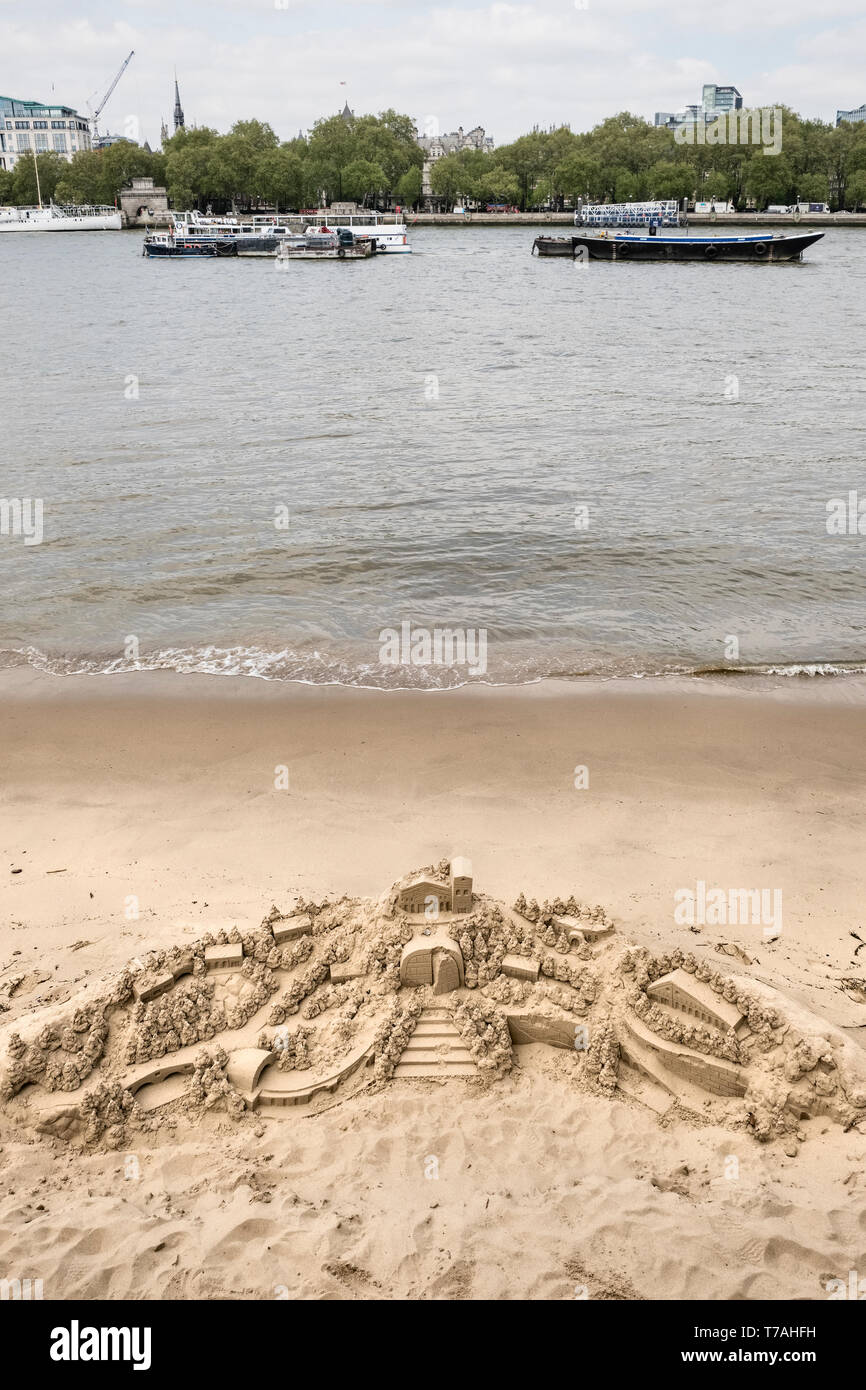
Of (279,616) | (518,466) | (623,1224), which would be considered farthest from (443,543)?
(623,1224)

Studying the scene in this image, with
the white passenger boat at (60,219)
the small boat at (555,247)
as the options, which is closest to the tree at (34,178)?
the white passenger boat at (60,219)

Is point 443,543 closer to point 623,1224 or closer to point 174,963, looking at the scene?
point 174,963

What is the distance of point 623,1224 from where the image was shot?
4.92 meters

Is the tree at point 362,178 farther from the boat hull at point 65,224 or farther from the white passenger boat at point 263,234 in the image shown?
the white passenger boat at point 263,234

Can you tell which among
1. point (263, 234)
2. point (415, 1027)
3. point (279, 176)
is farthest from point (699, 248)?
point (415, 1027)

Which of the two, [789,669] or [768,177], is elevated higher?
[768,177]

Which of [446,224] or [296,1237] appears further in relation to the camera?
[446,224]

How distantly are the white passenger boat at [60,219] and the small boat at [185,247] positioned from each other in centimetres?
5920

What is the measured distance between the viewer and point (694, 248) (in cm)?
8812

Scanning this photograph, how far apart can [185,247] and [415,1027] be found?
109 metres

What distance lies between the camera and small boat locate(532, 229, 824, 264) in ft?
279

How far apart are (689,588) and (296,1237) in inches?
491

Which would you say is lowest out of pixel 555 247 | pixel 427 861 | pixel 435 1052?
pixel 435 1052

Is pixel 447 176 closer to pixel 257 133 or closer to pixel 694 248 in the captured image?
pixel 257 133
